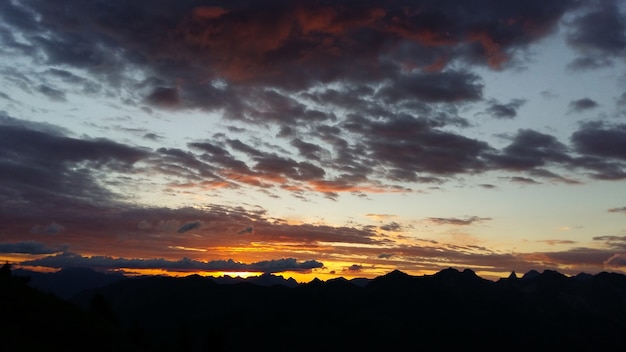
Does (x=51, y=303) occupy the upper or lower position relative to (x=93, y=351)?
upper

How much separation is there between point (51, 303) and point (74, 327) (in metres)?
9.62

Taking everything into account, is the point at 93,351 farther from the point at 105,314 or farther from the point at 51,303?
the point at 105,314

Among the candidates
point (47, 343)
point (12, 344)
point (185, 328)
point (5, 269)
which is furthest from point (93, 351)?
point (185, 328)

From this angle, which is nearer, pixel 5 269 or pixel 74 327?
pixel 74 327

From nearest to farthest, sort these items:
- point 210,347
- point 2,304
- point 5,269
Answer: point 2,304 → point 5,269 → point 210,347

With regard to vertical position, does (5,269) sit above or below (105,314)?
above

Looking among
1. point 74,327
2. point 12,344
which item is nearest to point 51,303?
point 74,327

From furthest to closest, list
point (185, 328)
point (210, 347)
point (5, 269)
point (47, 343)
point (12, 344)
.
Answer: point (185, 328) → point (210, 347) → point (5, 269) → point (47, 343) → point (12, 344)

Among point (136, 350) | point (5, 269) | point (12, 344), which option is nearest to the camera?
point (12, 344)

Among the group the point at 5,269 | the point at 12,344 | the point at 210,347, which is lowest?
the point at 210,347

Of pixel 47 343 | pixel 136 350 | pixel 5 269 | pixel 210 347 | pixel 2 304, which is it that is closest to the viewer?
pixel 47 343

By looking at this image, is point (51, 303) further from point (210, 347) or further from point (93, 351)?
point (210, 347)

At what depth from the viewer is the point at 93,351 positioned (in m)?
84.7

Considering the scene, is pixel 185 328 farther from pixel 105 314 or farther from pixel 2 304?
pixel 2 304
